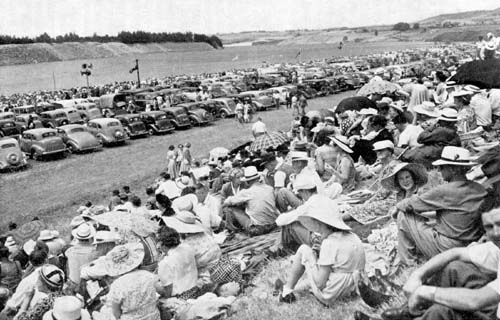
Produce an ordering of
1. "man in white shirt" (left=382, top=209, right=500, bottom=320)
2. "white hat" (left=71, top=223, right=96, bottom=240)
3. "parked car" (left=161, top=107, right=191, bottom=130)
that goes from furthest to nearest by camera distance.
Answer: "parked car" (left=161, top=107, right=191, bottom=130)
"white hat" (left=71, top=223, right=96, bottom=240)
"man in white shirt" (left=382, top=209, right=500, bottom=320)

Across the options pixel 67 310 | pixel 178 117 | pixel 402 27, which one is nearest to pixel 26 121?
pixel 178 117

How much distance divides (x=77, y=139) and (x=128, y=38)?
452ft

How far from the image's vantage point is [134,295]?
4.82m

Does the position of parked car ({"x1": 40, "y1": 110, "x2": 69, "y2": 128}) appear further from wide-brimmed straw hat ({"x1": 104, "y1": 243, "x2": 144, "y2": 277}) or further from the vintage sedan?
wide-brimmed straw hat ({"x1": 104, "y1": 243, "x2": 144, "y2": 277})

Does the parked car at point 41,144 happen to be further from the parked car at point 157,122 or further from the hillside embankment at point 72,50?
the hillside embankment at point 72,50

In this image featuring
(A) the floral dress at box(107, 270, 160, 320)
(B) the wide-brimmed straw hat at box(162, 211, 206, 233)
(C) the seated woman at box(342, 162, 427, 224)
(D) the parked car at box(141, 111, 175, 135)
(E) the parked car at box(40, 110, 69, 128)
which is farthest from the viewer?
(E) the parked car at box(40, 110, 69, 128)

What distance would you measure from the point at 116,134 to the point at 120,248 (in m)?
18.9

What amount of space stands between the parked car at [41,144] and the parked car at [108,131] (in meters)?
2.01

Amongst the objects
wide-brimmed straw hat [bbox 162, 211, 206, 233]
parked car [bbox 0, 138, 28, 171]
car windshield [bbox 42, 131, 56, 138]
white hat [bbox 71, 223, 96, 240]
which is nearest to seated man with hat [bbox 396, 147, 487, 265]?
wide-brimmed straw hat [bbox 162, 211, 206, 233]

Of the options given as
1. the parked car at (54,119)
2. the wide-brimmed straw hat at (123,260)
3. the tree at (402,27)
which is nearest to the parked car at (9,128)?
the parked car at (54,119)

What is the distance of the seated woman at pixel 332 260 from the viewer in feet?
15.9

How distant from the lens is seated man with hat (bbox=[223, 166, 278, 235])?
757cm

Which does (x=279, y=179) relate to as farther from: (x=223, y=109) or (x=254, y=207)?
(x=223, y=109)

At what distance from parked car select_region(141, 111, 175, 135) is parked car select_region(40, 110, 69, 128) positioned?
4025mm
